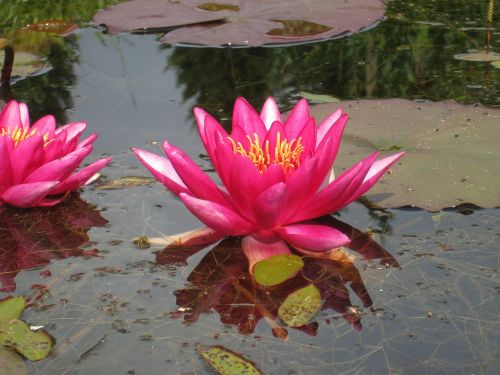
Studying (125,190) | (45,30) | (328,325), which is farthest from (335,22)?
(328,325)

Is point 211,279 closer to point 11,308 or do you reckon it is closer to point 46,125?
point 11,308

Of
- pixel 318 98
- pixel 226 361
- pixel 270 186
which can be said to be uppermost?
pixel 270 186

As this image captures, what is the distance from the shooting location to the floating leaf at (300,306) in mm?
1849

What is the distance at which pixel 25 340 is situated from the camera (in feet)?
5.83

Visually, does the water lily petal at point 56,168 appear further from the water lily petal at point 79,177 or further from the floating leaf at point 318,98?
the floating leaf at point 318,98

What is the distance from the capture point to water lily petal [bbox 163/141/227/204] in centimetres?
211

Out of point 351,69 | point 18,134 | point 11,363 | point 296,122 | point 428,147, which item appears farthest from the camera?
point 351,69

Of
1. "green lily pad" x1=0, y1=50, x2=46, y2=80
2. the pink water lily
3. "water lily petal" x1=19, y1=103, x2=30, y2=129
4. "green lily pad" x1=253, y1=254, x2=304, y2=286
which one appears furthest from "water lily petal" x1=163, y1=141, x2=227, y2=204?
"green lily pad" x1=0, y1=50, x2=46, y2=80

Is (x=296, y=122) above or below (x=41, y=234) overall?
above

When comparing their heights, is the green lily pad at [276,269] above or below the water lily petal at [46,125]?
below

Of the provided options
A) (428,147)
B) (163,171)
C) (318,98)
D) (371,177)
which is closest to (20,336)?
(163,171)

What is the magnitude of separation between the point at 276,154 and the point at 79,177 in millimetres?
649

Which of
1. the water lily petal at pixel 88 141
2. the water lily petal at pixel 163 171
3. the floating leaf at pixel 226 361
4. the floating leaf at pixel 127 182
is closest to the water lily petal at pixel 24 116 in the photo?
the water lily petal at pixel 88 141

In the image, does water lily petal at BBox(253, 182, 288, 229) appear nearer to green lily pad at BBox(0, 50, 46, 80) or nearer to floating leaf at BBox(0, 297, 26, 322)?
floating leaf at BBox(0, 297, 26, 322)
